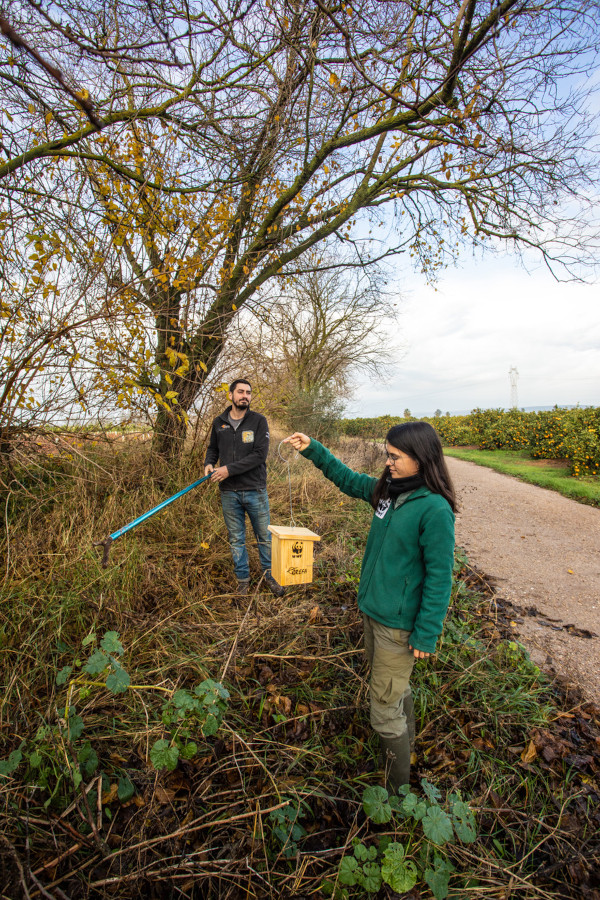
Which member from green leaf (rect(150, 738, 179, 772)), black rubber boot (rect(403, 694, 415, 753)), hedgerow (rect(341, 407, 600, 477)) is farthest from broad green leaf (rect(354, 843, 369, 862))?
hedgerow (rect(341, 407, 600, 477))

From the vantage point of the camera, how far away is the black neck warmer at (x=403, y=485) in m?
2.06

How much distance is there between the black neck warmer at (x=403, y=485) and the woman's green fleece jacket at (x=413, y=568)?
35 mm

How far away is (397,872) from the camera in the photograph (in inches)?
59.1

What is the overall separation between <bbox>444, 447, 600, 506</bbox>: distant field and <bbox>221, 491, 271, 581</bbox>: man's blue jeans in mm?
7143

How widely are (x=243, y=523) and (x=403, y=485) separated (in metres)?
2.30

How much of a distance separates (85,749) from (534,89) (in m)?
7.25

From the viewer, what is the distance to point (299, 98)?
4840mm

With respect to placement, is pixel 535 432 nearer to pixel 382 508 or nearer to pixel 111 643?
pixel 382 508

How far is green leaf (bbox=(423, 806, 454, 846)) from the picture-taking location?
1.52 m

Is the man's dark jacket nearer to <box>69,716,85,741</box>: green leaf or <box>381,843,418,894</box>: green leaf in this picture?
<box>69,716,85,741</box>: green leaf

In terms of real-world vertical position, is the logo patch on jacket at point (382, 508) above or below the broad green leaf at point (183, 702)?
above

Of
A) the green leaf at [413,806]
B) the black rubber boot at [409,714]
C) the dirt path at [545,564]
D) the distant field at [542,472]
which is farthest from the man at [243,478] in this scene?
the distant field at [542,472]

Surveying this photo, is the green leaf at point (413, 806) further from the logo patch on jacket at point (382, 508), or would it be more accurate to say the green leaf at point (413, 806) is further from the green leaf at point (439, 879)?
the logo patch on jacket at point (382, 508)

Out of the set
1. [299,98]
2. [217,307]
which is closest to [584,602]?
[217,307]
